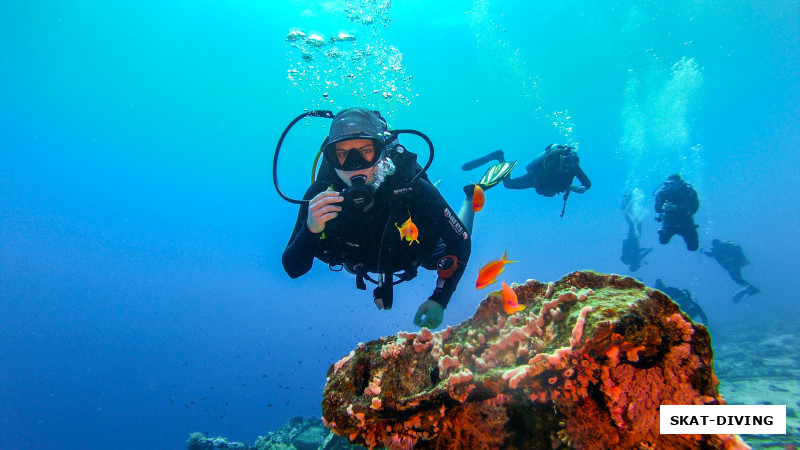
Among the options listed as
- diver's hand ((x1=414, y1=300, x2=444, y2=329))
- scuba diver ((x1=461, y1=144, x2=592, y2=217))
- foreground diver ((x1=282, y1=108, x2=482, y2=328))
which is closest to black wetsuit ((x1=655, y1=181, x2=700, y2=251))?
scuba diver ((x1=461, y1=144, x2=592, y2=217))

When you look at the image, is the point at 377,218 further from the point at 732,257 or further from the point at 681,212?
the point at 732,257

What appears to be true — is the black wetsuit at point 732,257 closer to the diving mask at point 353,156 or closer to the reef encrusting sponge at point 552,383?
the reef encrusting sponge at point 552,383

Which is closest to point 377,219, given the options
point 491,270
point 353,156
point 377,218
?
point 377,218

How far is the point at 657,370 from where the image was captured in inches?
75.9

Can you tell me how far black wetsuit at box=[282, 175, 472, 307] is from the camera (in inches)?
179

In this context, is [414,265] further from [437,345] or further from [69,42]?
[69,42]

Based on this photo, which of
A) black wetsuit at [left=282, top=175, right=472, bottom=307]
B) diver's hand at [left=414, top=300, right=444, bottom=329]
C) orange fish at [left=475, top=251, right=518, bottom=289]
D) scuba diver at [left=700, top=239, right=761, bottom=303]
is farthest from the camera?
scuba diver at [left=700, top=239, right=761, bottom=303]

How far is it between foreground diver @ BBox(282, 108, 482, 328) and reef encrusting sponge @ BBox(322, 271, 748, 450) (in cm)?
195

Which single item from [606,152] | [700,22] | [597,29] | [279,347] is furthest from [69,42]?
[606,152]

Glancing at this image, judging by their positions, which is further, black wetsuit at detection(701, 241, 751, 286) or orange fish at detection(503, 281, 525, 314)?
black wetsuit at detection(701, 241, 751, 286)

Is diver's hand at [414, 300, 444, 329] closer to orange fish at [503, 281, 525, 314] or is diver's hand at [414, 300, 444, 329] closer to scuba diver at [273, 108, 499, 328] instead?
scuba diver at [273, 108, 499, 328]

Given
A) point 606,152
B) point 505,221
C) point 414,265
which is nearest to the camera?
point 414,265

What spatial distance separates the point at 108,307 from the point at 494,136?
10038 centimetres

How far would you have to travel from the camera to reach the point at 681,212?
11609mm
